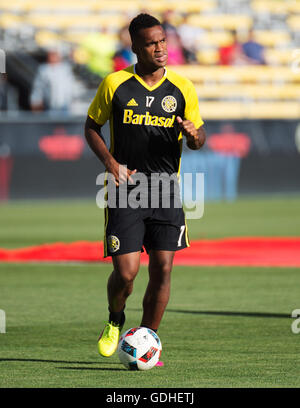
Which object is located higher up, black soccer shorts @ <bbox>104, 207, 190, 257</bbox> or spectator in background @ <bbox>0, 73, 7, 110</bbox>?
spectator in background @ <bbox>0, 73, 7, 110</bbox>

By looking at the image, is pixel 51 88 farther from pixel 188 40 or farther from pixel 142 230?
pixel 142 230

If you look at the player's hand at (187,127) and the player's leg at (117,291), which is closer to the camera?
the player's hand at (187,127)

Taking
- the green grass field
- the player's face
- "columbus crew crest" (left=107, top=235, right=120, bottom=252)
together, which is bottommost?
the green grass field

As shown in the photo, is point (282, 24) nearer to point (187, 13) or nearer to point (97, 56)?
point (187, 13)

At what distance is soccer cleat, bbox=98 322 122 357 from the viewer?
22.3 feet

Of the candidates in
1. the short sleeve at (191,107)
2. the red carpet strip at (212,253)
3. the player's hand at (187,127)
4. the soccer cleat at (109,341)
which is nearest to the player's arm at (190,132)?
the player's hand at (187,127)

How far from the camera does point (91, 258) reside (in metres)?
13.7

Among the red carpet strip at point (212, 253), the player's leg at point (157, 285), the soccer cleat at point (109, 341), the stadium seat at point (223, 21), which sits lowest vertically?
the red carpet strip at point (212, 253)

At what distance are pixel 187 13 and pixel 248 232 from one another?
14.6 metres

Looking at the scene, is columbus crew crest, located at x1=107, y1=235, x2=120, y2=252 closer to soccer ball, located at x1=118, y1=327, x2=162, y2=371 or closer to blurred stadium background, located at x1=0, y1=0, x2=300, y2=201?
soccer ball, located at x1=118, y1=327, x2=162, y2=371

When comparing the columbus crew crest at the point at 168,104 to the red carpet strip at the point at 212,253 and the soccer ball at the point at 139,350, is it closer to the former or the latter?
the soccer ball at the point at 139,350

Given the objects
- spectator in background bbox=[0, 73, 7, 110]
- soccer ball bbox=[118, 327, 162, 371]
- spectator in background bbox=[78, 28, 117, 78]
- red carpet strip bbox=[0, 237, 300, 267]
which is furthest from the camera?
spectator in background bbox=[78, 28, 117, 78]

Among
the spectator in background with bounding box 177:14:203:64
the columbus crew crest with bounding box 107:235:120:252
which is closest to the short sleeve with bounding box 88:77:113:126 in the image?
the columbus crew crest with bounding box 107:235:120:252

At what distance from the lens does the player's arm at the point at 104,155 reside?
6.61m
